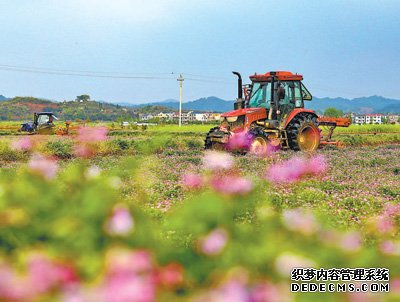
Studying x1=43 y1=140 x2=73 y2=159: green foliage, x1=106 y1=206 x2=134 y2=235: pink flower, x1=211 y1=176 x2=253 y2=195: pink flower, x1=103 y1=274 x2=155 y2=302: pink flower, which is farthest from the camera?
x1=43 y1=140 x2=73 y2=159: green foliage

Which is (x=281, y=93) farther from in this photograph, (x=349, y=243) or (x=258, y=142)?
(x=349, y=243)

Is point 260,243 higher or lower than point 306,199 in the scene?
higher

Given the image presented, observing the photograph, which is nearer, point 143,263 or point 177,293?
point 143,263

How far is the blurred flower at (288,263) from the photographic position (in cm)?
188

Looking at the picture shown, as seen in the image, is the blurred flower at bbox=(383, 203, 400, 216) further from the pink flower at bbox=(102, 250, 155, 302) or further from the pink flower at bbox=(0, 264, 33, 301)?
the pink flower at bbox=(0, 264, 33, 301)

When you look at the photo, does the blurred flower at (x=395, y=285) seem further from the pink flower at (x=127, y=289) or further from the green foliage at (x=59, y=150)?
the green foliage at (x=59, y=150)

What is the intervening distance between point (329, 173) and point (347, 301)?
35.5 feet

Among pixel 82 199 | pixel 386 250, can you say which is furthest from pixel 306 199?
pixel 82 199

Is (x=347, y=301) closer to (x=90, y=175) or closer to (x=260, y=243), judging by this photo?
(x=260, y=243)

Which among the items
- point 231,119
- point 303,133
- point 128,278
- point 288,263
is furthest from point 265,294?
point 303,133

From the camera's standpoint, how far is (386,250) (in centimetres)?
243

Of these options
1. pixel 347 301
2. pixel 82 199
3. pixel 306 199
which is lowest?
pixel 306 199

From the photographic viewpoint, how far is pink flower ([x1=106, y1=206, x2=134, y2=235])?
1952 millimetres

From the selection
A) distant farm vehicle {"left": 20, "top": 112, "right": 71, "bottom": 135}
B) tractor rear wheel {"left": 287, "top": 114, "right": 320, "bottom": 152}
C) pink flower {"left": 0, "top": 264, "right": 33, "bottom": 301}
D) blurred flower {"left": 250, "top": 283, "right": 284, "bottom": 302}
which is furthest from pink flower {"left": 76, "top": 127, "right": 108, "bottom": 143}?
distant farm vehicle {"left": 20, "top": 112, "right": 71, "bottom": 135}
